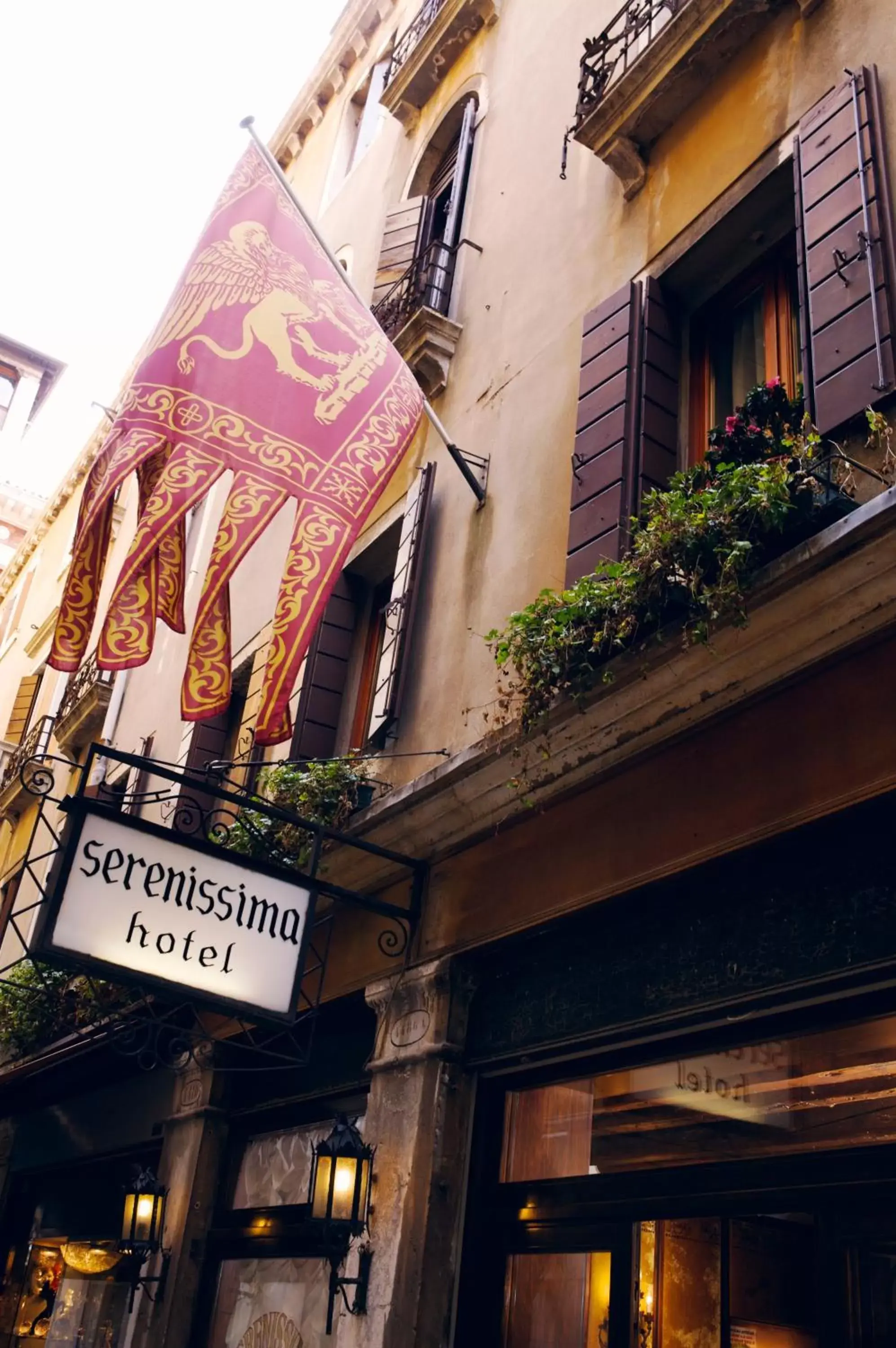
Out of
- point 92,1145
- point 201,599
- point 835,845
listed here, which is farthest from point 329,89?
point 835,845

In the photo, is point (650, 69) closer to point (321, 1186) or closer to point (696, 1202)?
point (696, 1202)

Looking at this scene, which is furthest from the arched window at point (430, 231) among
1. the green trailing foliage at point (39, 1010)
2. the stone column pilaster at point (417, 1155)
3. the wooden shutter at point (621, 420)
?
the green trailing foliage at point (39, 1010)

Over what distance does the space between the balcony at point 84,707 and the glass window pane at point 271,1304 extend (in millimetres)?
9352

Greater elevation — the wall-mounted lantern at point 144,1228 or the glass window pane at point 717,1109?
the glass window pane at point 717,1109

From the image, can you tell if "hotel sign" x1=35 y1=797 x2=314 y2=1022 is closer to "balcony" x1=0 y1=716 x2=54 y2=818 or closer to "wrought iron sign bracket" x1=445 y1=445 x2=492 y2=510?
"wrought iron sign bracket" x1=445 y1=445 x2=492 y2=510

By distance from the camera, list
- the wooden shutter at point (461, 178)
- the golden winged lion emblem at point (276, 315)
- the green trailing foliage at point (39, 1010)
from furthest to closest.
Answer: the green trailing foliage at point (39, 1010) < the wooden shutter at point (461, 178) < the golden winged lion emblem at point (276, 315)

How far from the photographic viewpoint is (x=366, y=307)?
25.0ft

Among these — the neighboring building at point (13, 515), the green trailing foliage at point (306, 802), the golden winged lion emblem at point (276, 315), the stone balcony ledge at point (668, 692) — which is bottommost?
the stone balcony ledge at point (668, 692)

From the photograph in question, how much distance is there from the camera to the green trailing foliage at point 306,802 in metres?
7.52

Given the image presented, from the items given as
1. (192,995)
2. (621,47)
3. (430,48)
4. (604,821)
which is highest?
(430,48)

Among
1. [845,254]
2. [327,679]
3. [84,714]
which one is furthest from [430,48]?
[84,714]

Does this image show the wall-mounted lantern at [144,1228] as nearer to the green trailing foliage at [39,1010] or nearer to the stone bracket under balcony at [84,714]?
the green trailing foliage at [39,1010]

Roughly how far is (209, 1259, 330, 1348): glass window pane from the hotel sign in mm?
1951

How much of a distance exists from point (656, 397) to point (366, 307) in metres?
2.12
